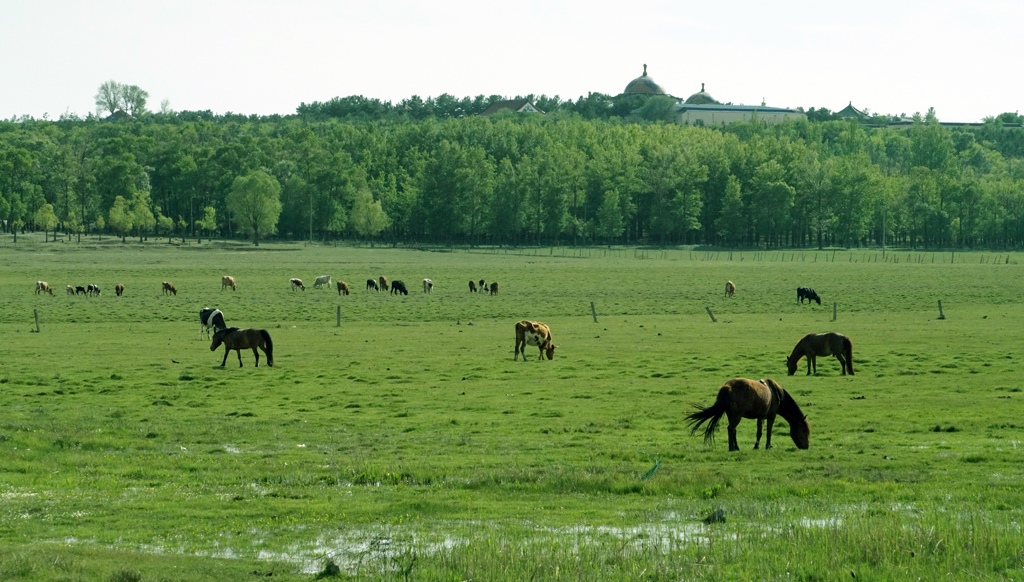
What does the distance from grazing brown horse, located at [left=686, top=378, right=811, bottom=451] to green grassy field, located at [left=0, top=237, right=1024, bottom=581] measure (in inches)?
21.6

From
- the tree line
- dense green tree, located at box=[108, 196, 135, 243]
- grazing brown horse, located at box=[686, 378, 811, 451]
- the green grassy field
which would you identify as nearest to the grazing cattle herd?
grazing brown horse, located at box=[686, 378, 811, 451]

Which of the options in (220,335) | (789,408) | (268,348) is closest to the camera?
(789,408)

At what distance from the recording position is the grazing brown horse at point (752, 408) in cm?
1780

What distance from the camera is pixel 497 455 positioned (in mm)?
18016

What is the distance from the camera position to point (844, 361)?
29.5 m

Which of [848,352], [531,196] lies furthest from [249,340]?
[531,196]

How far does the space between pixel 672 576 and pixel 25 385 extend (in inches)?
855

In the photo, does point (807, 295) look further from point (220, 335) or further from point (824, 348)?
point (220, 335)

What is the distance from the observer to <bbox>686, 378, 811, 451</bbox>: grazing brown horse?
17.8m

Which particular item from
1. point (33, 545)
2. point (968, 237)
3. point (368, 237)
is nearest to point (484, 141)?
point (368, 237)

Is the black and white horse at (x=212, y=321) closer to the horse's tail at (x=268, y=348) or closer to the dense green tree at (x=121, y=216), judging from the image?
the horse's tail at (x=268, y=348)

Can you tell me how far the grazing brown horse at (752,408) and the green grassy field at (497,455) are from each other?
0.55m

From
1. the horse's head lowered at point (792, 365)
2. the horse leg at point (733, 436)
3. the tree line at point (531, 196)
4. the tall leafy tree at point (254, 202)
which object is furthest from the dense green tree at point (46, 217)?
the horse leg at point (733, 436)

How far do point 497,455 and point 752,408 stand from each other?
4.23m
